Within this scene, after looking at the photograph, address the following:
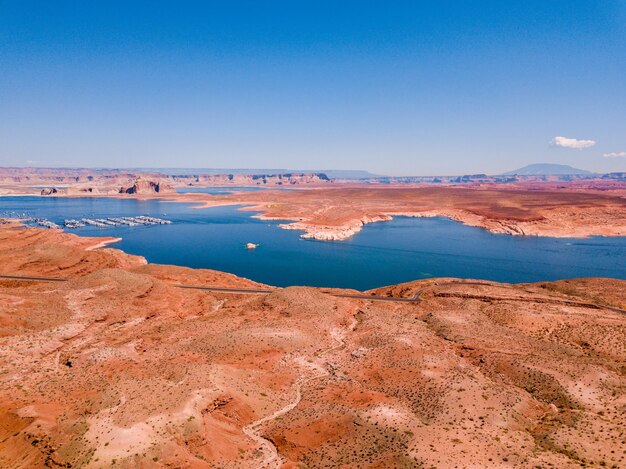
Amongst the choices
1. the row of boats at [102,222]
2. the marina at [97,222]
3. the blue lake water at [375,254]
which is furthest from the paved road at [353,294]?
the row of boats at [102,222]

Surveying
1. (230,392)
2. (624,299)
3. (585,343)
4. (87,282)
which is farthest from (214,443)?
(624,299)

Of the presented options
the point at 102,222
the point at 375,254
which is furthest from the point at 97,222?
the point at 375,254

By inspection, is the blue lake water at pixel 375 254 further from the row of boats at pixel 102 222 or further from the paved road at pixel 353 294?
the paved road at pixel 353 294

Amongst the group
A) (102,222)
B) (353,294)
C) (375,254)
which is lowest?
(375,254)

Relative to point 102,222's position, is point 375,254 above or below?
below

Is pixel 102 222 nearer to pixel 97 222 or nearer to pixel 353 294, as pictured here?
pixel 97 222

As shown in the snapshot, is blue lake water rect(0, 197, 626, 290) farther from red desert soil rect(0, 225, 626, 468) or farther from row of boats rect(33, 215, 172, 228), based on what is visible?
red desert soil rect(0, 225, 626, 468)
